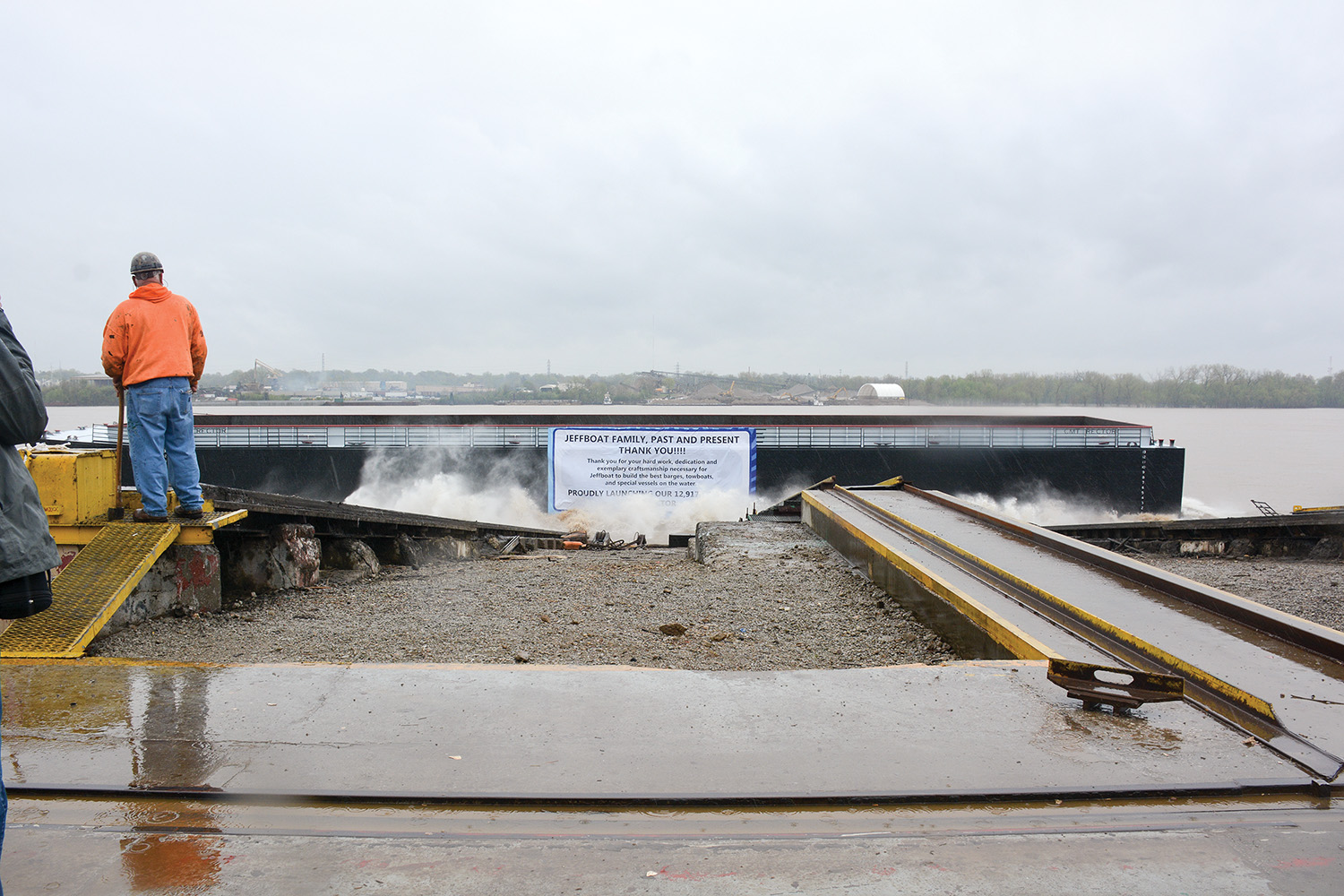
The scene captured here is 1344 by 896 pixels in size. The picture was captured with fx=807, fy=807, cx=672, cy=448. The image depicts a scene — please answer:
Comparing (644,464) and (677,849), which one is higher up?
(677,849)

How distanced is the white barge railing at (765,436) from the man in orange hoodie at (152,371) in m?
17.4

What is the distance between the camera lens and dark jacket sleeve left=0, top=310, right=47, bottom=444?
2.06 metres

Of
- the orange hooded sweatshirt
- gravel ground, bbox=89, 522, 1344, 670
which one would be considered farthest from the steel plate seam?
the orange hooded sweatshirt

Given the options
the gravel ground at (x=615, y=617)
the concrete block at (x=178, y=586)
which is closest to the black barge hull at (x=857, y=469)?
the gravel ground at (x=615, y=617)

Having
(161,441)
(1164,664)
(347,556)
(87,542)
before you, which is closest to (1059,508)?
(347,556)

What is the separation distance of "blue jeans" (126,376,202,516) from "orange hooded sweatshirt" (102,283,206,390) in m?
0.09

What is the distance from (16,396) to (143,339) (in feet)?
12.8

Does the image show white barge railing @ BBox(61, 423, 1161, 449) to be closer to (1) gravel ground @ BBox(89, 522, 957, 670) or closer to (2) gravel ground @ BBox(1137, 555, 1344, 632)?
(2) gravel ground @ BBox(1137, 555, 1344, 632)

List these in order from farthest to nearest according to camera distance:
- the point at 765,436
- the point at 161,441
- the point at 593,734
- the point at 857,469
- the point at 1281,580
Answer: the point at 765,436
the point at 857,469
the point at 1281,580
the point at 161,441
the point at 593,734

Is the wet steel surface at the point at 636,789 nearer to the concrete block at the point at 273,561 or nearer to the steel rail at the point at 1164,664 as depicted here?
the steel rail at the point at 1164,664

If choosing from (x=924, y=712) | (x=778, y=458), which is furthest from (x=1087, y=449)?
(x=924, y=712)

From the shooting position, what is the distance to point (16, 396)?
207 cm

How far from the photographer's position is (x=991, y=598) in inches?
200

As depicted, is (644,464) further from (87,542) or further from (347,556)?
(87,542)
